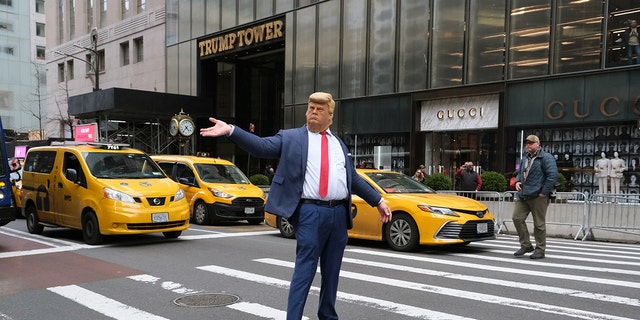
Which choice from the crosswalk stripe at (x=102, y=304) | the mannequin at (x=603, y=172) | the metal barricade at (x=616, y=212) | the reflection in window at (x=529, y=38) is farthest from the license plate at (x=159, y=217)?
the reflection in window at (x=529, y=38)

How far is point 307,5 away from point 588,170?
1537 centimetres

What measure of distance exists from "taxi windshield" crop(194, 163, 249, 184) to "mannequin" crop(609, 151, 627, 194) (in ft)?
38.6

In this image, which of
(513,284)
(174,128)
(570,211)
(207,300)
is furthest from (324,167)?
(174,128)

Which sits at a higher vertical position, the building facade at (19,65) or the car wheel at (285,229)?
the building facade at (19,65)

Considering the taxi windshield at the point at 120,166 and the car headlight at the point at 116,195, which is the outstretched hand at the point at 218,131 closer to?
the car headlight at the point at 116,195

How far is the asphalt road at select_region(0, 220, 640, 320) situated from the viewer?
521 centimetres

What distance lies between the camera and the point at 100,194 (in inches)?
371

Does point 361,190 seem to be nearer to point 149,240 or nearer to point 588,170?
point 149,240

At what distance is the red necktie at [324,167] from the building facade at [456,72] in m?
14.3

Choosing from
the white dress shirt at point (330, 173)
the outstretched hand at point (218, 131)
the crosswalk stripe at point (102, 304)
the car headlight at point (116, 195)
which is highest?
the outstretched hand at point (218, 131)

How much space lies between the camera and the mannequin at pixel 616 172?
55.0ft

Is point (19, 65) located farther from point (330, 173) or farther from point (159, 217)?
point (330, 173)

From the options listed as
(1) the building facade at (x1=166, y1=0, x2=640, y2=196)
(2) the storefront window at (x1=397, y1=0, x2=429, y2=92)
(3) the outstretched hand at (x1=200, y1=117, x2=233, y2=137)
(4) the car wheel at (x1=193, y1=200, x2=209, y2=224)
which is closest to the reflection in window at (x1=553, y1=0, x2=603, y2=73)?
(1) the building facade at (x1=166, y1=0, x2=640, y2=196)

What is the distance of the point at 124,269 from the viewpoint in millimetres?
7367
